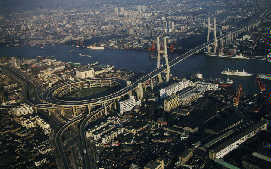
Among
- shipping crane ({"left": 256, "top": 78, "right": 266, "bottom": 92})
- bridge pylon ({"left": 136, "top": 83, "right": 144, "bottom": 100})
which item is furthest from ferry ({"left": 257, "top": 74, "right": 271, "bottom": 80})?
bridge pylon ({"left": 136, "top": 83, "right": 144, "bottom": 100})

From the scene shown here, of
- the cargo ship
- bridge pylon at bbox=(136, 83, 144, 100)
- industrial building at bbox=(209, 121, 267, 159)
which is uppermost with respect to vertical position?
the cargo ship

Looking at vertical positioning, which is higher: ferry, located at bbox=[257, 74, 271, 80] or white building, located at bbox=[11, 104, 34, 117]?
ferry, located at bbox=[257, 74, 271, 80]

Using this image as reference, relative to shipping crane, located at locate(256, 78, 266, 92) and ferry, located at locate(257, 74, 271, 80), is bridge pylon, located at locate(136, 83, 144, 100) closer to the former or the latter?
shipping crane, located at locate(256, 78, 266, 92)

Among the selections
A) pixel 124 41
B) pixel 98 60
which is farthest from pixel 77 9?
pixel 98 60

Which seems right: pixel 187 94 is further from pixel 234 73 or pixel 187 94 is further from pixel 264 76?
pixel 264 76

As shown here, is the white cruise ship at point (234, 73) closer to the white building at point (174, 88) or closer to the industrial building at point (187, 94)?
the industrial building at point (187, 94)

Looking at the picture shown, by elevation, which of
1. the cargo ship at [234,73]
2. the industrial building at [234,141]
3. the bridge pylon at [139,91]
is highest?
the cargo ship at [234,73]

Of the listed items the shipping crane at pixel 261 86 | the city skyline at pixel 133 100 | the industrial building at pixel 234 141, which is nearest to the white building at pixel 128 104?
the city skyline at pixel 133 100
